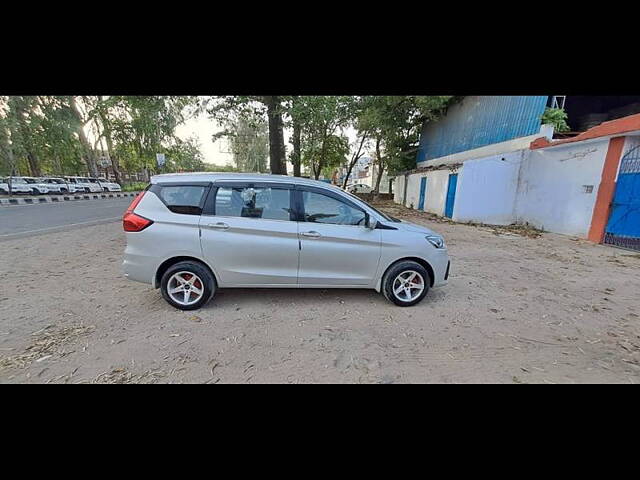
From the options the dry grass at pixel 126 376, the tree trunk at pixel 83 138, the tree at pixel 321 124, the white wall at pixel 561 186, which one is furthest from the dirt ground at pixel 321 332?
the tree trunk at pixel 83 138

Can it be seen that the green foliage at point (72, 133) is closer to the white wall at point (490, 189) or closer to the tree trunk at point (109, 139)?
the tree trunk at point (109, 139)

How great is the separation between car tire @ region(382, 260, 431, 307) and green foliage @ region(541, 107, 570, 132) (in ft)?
35.0

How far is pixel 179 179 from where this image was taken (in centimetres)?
340

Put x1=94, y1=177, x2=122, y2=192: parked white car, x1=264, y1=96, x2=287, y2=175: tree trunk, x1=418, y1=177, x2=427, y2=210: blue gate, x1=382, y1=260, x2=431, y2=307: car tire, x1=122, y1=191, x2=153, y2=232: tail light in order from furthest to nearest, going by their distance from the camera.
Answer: x1=94, y1=177, x2=122, y2=192: parked white car < x1=418, y1=177, x2=427, y2=210: blue gate < x1=264, y1=96, x2=287, y2=175: tree trunk < x1=382, y1=260, x2=431, y2=307: car tire < x1=122, y1=191, x2=153, y2=232: tail light

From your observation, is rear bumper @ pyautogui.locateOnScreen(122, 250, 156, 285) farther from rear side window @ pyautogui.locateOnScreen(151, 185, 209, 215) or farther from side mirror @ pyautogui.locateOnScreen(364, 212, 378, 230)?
side mirror @ pyautogui.locateOnScreen(364, 212, 378, 230)

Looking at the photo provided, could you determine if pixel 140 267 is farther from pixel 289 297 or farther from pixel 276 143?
pixel 276 143

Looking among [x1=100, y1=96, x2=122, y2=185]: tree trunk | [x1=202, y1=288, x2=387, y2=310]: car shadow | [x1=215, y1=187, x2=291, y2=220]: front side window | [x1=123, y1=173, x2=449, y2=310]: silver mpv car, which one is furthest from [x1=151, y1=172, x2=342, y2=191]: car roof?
[x1=100, y1=96, x2=122, y2=185]: tree trunk

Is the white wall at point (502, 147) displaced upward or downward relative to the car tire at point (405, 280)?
upward

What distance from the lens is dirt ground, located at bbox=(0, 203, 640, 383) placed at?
2.33 meters

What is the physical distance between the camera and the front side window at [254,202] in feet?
11.0

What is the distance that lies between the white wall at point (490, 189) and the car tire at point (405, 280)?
32.0ft
